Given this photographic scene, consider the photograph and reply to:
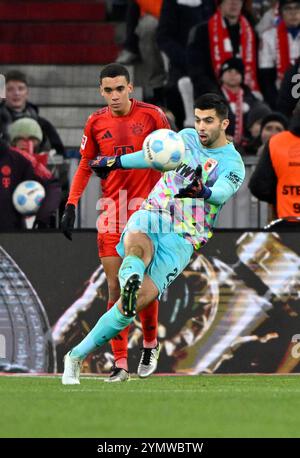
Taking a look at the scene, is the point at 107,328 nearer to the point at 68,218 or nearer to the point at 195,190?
the point at 195,190

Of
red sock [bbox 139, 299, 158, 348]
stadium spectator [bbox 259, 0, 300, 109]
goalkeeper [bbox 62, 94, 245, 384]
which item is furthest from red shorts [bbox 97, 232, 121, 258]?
stadium spectator [bbox 259, 0, 300, 109]

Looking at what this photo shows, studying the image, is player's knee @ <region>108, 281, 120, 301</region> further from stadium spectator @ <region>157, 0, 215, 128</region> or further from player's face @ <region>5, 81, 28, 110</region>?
stadium spectator @ <region>157, 0, 215, 128</region>

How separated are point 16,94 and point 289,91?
2917 mm

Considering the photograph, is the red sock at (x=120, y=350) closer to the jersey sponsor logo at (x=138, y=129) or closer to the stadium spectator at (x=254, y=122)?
the jersey sponsor logo at (x=138, y=129)

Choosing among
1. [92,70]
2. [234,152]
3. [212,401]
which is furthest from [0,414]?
[92,70]

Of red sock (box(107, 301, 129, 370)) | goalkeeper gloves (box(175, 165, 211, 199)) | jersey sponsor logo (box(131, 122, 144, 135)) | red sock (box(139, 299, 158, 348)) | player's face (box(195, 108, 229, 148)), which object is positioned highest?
player's face (box(195, 108, 229, 148))

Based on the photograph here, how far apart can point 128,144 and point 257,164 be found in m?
2.09

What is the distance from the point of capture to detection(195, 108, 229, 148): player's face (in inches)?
426

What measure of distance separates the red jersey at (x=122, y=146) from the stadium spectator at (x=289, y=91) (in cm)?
469

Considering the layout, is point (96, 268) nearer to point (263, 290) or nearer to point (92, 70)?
point (263, 290)

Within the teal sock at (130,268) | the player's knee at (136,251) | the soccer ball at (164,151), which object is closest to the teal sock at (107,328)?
the teal sock at (130,268)

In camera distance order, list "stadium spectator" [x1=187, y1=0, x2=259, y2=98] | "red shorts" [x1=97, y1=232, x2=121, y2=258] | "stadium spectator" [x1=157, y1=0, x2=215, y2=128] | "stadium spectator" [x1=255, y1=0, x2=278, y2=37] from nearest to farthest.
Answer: "red shorts" [x1=97, y1=232, x2=121, y2=258] < "stadium spectator" [x1=187, y1=0, x2=259, y2=98] < "stadium spectator" [x1=157, y1=0, x2=215, y2=128] < "stadium spectator" [x1=255, y1=0, x2=278, y2=37]

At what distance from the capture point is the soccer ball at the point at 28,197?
13617 mm

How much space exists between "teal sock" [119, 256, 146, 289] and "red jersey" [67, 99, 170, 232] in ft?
4.37
